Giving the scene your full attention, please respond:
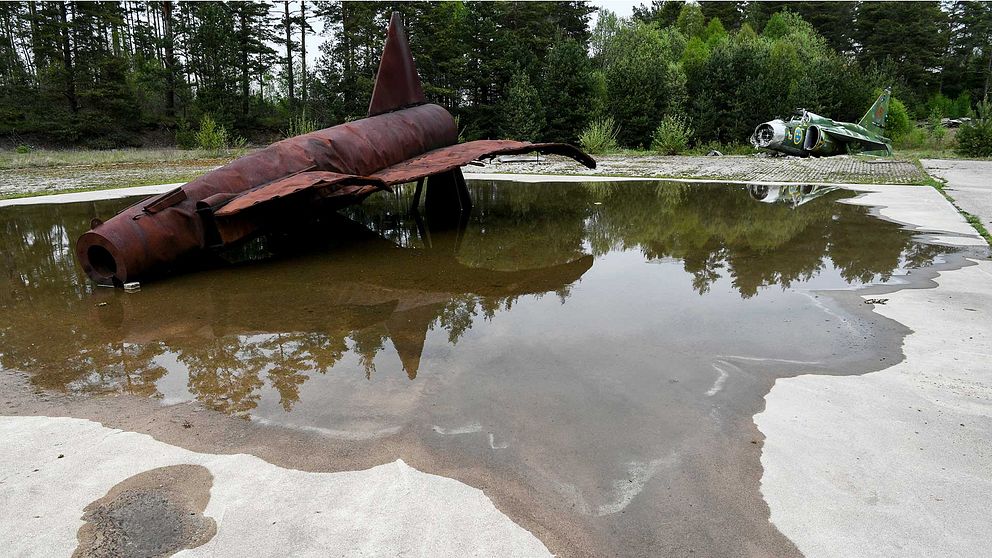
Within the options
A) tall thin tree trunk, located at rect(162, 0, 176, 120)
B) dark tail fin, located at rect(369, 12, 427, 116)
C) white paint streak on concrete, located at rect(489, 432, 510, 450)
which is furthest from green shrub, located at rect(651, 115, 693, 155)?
tall thin tree trunk, located at rect(162, 0, 176, 120)

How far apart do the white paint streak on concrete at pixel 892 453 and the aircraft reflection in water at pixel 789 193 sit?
813cm

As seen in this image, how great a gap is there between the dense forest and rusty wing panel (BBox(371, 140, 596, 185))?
21580 millimetres

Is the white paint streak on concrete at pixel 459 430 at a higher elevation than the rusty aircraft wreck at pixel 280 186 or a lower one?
lower

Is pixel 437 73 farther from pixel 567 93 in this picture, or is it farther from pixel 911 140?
pixel 911 140

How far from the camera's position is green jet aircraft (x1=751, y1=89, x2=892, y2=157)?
22953 millimetres

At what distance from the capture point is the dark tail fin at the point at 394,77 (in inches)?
437

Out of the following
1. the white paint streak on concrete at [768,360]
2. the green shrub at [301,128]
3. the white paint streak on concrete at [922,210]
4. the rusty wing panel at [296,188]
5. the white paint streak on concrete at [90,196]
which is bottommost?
the white paint streak on concrete at [768,360]

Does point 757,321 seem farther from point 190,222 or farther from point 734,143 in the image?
point 734,143

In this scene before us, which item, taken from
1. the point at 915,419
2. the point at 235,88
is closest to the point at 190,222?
the point at 915,419

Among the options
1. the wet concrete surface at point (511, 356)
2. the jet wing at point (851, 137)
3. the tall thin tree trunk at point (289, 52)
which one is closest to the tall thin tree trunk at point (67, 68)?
the tall thin tree trunk at point (289, 52)

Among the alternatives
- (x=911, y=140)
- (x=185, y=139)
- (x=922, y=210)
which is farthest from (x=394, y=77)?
(x=185, y=139)

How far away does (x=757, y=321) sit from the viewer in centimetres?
541

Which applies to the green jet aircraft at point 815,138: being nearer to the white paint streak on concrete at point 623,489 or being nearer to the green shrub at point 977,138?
the green shrub at point 977,138

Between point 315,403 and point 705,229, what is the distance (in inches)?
307
